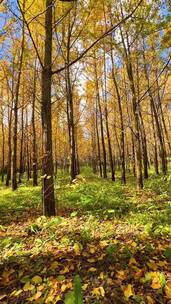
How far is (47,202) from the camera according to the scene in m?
5.94

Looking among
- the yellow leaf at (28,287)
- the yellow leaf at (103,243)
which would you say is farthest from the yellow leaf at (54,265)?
the yellow leaf at (103,243)

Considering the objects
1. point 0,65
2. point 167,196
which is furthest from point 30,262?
point 0,65

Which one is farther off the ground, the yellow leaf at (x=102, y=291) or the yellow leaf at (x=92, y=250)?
the yellow leaf at (x=92, y=250)

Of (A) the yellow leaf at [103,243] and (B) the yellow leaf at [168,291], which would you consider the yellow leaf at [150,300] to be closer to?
(B) the yellow leaf at [168,291]

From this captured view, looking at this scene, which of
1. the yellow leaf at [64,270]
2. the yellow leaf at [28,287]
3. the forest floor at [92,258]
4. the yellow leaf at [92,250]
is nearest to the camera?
the forest floor at [92,258]

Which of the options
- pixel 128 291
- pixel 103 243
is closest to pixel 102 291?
pixel 128 291

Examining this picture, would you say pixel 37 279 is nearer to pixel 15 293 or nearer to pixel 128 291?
pixel 15 293

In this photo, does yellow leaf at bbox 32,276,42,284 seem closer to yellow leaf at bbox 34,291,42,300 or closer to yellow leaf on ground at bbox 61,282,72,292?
yellow leaf at bbox 34,291,42,300

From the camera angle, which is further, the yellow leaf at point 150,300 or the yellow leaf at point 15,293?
the yellow leaf at point 15,293

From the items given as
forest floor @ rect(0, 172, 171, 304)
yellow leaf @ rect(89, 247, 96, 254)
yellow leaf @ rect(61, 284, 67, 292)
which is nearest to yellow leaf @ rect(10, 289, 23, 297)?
forest floor @ rect(0, 172, 171, 304)

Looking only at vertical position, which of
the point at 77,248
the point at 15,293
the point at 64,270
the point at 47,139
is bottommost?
the point at 15,293

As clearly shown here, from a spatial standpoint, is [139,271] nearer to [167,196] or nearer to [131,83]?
[167,196]

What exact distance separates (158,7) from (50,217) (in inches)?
333

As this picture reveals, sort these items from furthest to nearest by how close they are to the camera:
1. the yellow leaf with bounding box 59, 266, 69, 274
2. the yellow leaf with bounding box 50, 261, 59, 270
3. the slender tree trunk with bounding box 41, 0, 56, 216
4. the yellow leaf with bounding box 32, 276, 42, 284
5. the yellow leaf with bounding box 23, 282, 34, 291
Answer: the slender tree trunk with bounding box 41, 0, 56, 216 < the yellow leaf with bounding box 50, 261, 59, 270 < the yellow leaf with bounding box 59, 266, 69, 274 < the yellow leaf with bounding box 32, 276, 42, 284 < the yellow leaf with bounding box 23, 282, 34, 291
